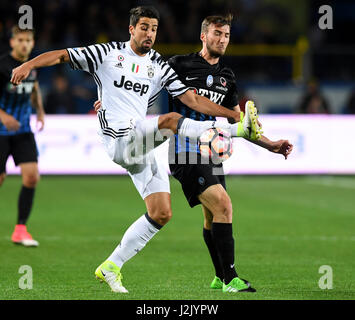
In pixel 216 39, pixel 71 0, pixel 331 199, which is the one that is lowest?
pixel 331 199

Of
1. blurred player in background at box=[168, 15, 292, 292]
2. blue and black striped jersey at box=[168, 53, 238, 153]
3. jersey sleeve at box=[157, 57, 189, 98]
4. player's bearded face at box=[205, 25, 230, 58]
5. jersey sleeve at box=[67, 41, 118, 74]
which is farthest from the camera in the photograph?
blue and black striped jersey at box=[168, 53, 238, 153]

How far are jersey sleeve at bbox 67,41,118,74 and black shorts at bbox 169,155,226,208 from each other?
1.10 metres

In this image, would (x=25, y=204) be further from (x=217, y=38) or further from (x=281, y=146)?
(x=281, y=146)

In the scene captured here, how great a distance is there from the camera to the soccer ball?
6.56m

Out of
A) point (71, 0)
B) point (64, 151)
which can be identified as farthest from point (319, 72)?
point (64, 151)

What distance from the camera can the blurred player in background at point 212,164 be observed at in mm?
6484

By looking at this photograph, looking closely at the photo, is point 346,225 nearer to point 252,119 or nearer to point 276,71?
point 252,119

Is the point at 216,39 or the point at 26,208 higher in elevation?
the point at 216,39

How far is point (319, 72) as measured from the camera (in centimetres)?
2136

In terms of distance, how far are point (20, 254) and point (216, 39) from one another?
3271mm

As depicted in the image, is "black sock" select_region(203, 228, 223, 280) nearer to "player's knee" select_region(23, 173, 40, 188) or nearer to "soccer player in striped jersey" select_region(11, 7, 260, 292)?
"soccer player in striped jersey" select_region(11, 7, 260, 292)

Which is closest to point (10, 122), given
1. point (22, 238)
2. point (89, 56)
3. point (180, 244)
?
point (22, 238)

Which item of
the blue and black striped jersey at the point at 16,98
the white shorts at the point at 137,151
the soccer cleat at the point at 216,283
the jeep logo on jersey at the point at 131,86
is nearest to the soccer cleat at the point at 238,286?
the soccer cleat at the point at 216,283

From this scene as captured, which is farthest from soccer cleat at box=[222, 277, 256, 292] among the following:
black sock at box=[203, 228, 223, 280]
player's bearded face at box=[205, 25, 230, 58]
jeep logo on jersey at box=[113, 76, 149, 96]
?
player's bearded face at box=[205, 25, 230, 58]
